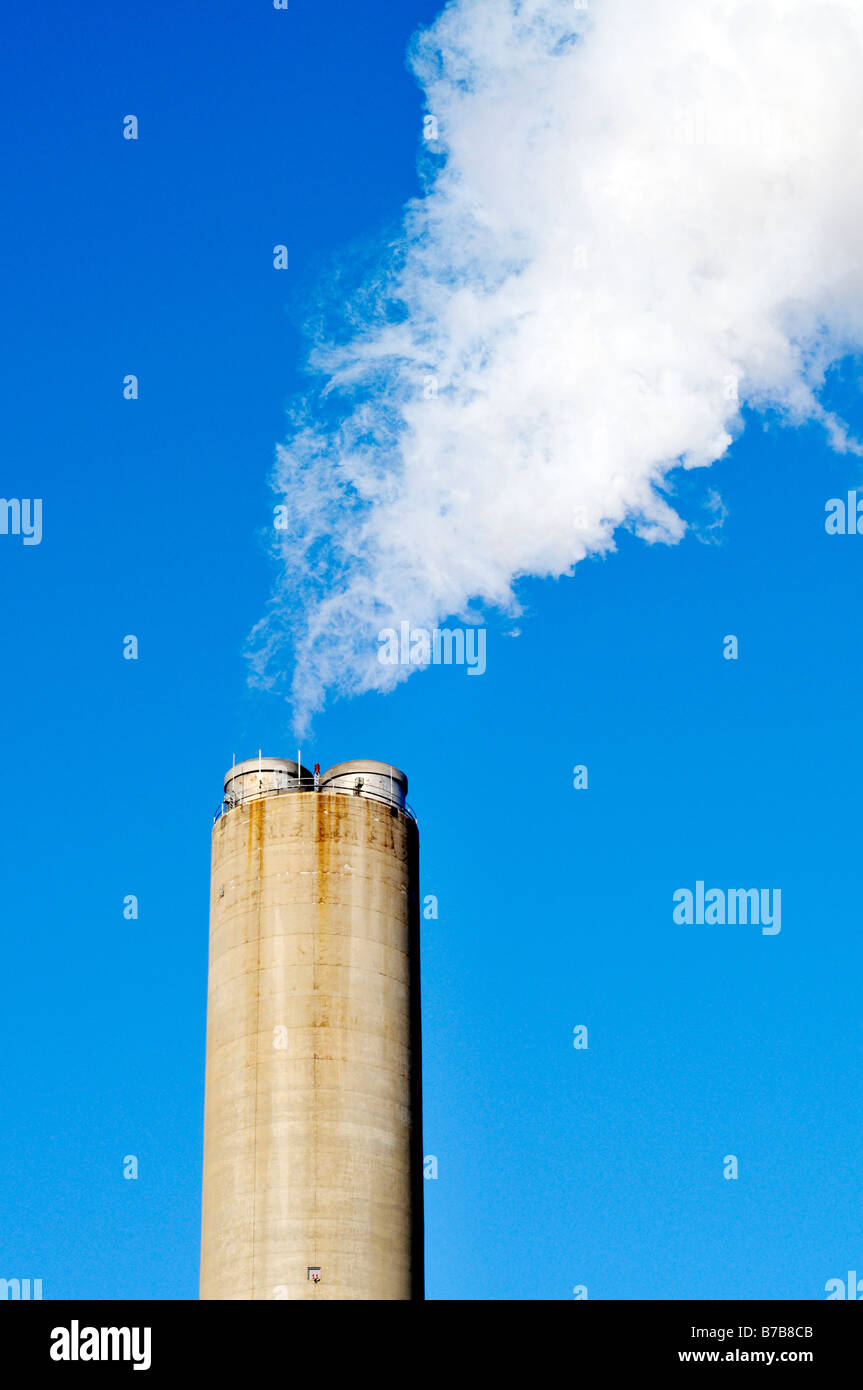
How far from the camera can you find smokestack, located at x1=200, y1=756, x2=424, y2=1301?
224 ft

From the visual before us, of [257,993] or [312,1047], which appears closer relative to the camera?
[312,1047]

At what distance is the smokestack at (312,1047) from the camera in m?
68.3

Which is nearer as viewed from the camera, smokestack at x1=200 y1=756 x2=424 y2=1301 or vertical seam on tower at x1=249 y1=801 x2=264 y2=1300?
smokestack at x1=200 y1=756 x2=424 y2=1301

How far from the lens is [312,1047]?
7012 cm

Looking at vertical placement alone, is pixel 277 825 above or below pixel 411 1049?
above

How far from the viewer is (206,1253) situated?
70.4m

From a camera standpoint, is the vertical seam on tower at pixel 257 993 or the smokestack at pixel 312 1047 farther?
the vertical seam on tower at pixel 257 993

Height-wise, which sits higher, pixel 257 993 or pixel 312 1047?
pixel 257 993
